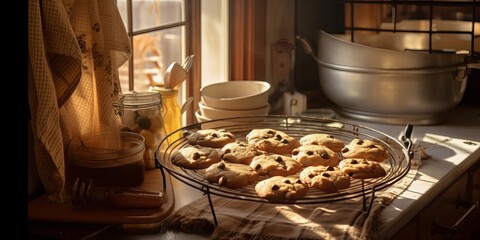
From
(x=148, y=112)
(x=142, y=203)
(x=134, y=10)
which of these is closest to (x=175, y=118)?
(x=148, y=112)

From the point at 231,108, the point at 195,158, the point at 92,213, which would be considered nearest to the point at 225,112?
the point at 231,108

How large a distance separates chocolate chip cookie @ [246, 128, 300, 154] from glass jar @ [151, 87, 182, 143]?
201mm

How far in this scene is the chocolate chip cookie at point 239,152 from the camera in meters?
1.75

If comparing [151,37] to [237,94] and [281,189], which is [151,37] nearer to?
[237,94]

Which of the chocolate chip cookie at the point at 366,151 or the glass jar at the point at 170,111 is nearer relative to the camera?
the chocolate chip cookie at the point at 366,151

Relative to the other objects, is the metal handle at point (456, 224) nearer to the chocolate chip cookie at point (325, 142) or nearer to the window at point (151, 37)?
the chocolate chip cookie at point (325, 142)

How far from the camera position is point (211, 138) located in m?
1.87

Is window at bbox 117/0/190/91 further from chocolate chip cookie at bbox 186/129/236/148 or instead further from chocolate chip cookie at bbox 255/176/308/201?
chocolate chip cookie at bbox 255/176/308/201

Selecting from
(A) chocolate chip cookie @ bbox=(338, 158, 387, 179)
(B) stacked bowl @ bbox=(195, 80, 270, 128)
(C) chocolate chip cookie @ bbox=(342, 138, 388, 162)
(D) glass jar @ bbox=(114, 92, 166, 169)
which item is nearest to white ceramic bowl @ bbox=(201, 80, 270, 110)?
(B) stacked bowl @ bbox=(195, 80, 270, 128)

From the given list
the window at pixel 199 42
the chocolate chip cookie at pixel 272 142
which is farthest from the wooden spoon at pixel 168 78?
the chocolate chip cookie at pixel 272 142

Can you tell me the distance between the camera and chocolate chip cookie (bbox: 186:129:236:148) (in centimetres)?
185

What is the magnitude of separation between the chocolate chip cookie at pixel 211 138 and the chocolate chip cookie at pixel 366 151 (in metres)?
0.27

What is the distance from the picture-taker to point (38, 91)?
4.94 ft

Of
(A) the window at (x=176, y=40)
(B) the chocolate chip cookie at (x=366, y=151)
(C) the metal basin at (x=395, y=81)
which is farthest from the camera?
(C) the metal basin at (x=395, y=81)
